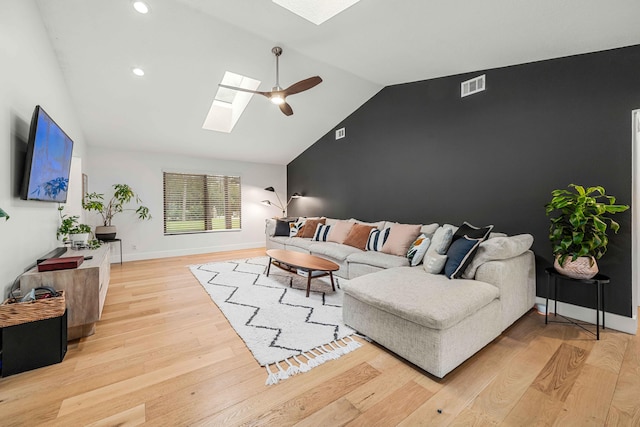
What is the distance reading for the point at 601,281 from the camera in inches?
85.5

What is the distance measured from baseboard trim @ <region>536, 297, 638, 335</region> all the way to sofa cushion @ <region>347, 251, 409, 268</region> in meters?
1.44

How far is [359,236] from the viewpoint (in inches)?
165

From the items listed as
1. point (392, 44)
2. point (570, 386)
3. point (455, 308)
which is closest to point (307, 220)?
point (392, 44)

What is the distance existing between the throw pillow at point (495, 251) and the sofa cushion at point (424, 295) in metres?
0.16

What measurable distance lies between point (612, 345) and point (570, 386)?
901 mm

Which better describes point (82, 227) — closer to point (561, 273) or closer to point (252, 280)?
point (252, 280)

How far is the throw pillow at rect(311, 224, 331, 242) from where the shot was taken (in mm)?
4848

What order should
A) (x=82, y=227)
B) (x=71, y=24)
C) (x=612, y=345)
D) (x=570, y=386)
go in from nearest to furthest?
(x=570, y=386) → (x=612, y=345) → (x=71, y=24) → (x=82, y=227)

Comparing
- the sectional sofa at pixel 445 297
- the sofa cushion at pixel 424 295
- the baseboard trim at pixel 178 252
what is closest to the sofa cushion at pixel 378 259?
the sectional sofa at pixel 445 297

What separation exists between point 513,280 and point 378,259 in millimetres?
1410

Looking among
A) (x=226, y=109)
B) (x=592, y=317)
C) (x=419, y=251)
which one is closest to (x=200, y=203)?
(x=226, y=109)

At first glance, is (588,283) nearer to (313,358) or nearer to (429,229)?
(429,229)

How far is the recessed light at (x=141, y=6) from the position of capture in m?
2.42

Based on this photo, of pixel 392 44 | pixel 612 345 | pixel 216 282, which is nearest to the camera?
pixel 612 345
